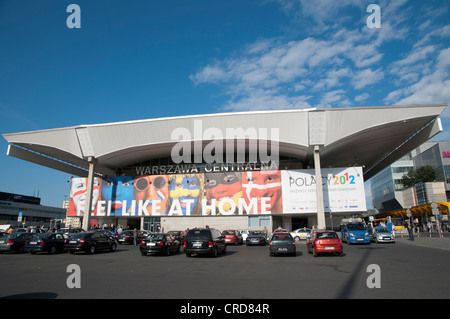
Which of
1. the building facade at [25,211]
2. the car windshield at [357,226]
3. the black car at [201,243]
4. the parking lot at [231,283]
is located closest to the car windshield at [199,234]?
the black car at [201,243]

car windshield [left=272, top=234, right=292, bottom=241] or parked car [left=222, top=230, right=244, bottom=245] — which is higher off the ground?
car windshield [left=272, top=234, right=292, bottom=241]

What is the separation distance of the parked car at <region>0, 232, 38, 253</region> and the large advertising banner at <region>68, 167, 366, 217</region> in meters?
23.2

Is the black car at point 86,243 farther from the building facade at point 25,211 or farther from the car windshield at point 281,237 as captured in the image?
the building facade at point 25,211

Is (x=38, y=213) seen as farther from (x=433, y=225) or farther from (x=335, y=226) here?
(x=433, y=225)

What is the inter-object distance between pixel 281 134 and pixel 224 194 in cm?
1210

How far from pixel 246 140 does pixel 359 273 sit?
27880 millimetres

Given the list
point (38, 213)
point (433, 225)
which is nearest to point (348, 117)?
point (433, 225)

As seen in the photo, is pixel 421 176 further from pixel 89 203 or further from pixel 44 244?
pixel 44 244

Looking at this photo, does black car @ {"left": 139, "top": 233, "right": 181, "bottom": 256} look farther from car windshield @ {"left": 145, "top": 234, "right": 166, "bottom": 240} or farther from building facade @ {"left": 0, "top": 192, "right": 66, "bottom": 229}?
building facade @ {"left": 0, "top": 192, "right": 66, "bottom": 229}

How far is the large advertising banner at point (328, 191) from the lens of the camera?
3903 cm

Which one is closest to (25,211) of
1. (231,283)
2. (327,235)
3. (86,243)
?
(86,243)

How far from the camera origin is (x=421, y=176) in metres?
73.2

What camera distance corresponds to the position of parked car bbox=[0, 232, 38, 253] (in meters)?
19.2

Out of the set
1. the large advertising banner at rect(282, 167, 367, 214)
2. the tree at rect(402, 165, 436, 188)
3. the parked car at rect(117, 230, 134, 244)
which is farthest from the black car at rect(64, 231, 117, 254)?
the tree at rect(402, 165, 436, 188)
